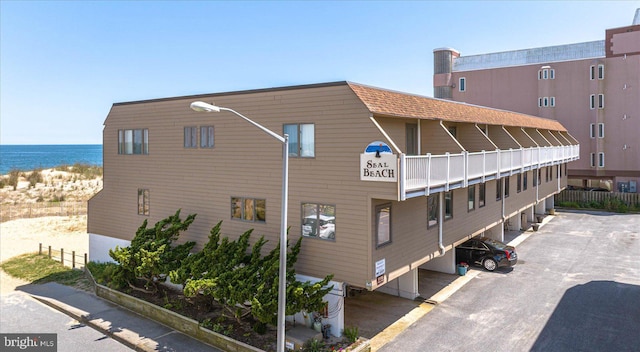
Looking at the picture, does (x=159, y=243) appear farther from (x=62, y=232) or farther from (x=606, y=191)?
(x=606, y=191)

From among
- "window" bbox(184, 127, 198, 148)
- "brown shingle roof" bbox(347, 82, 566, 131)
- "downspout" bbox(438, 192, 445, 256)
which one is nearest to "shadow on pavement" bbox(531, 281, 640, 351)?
"downspout" bbox(438, 192, 445, 256)

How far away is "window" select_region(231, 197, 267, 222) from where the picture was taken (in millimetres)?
17734

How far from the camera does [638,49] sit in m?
41.4

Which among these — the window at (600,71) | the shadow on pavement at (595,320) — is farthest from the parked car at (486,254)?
the window at (600,71)

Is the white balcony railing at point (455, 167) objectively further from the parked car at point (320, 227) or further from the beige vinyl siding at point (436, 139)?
the parked car at point (320, 227)

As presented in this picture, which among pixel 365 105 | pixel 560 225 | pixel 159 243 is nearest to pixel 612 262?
pixel 560 225

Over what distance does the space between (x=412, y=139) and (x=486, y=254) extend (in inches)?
355

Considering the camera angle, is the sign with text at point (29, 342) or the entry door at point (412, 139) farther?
the entry door at point (412, 139)

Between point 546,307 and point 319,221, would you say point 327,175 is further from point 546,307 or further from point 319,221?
point 546,307

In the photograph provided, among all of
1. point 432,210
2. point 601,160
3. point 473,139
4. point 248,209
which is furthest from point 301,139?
point 601,160

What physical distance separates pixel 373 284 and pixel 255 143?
7.43 m

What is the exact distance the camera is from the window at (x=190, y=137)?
20172 mm

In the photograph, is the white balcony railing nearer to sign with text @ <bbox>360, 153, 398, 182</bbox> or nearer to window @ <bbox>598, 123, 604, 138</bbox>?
sign with text @ <bbox>360, 153, 398, 182</bbox>

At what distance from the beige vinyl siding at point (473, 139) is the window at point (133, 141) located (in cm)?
1634
